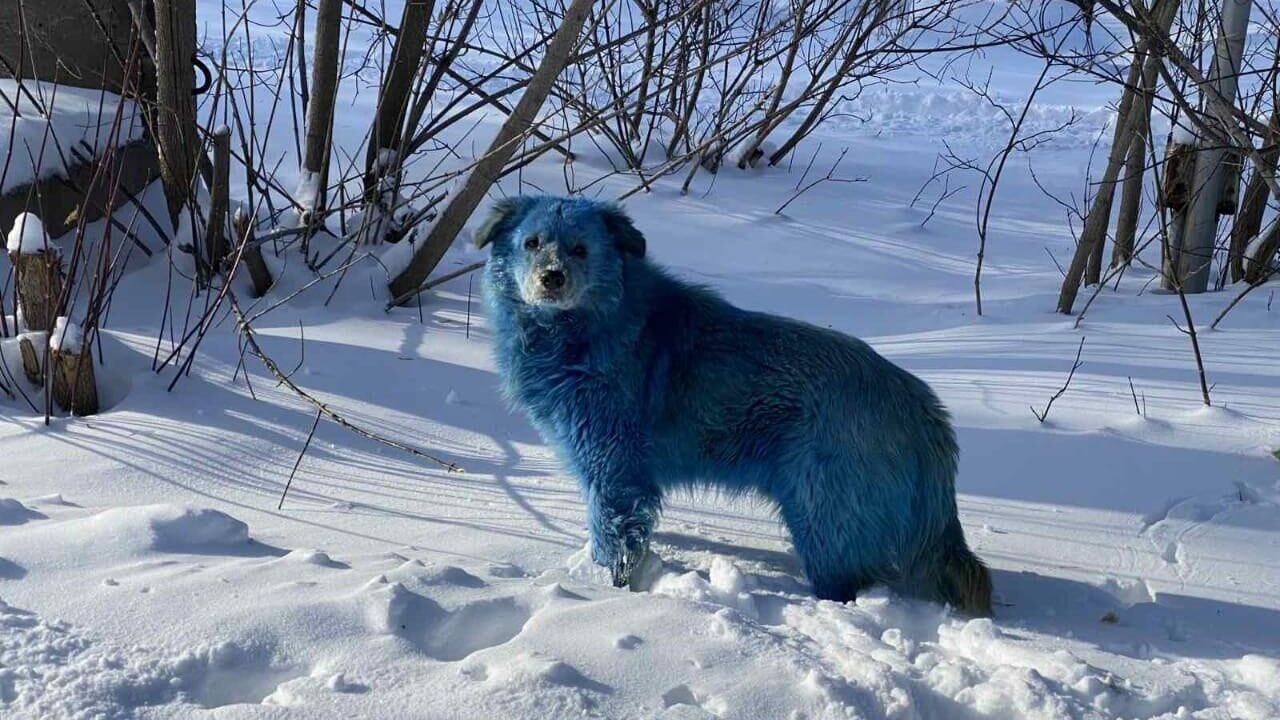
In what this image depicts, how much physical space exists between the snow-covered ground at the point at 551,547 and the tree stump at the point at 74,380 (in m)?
0.16

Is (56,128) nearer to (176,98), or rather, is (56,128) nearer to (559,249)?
(176,98)

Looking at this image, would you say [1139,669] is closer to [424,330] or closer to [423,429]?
[423,429]

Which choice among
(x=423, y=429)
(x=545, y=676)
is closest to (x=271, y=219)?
(x=423, y=429)

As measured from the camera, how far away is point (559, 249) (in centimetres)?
352

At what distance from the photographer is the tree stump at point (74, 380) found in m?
4.61

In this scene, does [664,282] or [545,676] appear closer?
[545,676]

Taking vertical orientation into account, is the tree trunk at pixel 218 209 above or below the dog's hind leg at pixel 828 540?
above

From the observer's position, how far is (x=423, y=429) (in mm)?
4840

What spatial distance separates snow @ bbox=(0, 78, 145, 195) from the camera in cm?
599

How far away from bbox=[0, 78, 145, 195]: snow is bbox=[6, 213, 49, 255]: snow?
1.16m

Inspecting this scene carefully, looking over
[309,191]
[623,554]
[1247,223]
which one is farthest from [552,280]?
[1247,223]

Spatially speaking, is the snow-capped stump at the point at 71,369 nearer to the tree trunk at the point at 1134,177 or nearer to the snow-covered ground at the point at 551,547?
the snow-covered ground at the point at 551,547

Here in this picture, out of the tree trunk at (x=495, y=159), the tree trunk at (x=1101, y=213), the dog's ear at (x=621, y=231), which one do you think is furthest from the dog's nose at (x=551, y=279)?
the tree trunk at (x=1101, y=213)

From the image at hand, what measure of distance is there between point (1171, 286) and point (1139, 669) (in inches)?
201
